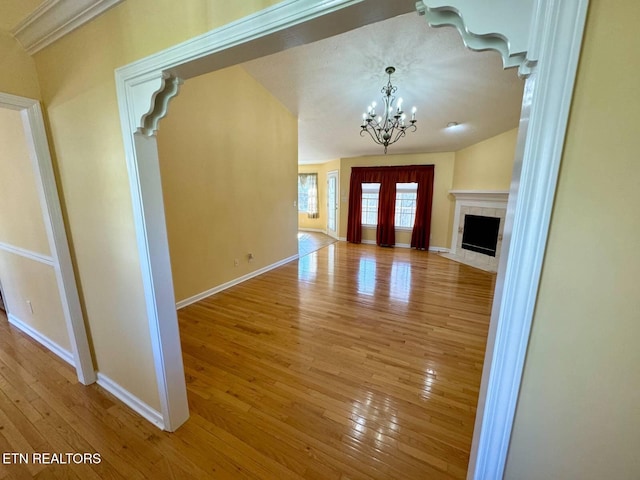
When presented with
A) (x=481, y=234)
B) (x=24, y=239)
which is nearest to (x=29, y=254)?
(x=24, y=239)

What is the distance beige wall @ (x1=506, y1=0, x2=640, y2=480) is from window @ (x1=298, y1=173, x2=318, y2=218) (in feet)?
27.1

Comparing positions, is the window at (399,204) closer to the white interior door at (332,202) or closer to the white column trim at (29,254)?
the white interior door at (332,202)

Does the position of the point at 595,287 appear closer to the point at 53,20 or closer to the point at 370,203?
the point at 53,20

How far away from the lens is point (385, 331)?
2555 millimetres

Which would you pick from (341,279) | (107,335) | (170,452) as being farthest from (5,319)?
(341,279)

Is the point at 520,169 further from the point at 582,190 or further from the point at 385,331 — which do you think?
the point at 385,331

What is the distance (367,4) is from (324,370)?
2.16 meters

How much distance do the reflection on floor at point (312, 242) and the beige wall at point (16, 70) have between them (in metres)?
4.45

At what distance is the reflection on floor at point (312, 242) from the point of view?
5992 millimetres

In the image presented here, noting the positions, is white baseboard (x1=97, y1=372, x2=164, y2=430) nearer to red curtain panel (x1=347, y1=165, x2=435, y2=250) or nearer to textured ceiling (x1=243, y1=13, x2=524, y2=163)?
textured ceiling (x1=243, y1=13, x2=524, y2=163)

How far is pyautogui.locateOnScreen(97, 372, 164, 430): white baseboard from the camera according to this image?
1.52 m

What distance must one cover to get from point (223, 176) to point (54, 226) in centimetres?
204

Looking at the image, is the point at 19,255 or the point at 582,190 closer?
the point at 582,190

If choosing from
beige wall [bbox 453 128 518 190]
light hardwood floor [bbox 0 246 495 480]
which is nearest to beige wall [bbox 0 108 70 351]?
light hardwood floor [bbox 0 246 495 480]
